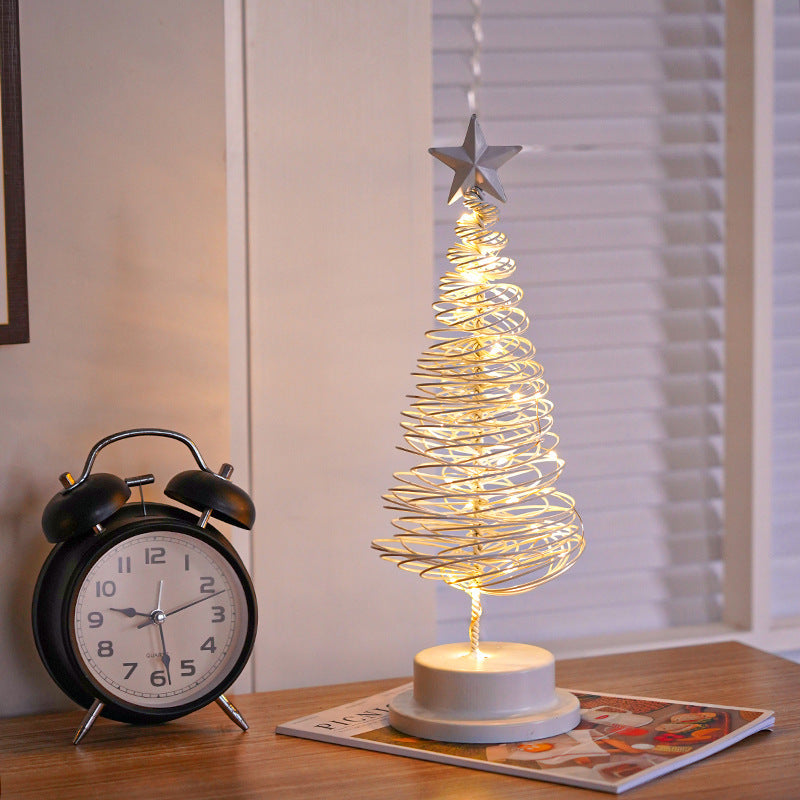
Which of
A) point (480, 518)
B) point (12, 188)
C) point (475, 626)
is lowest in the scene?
point (475, 626)

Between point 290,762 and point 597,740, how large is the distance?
1.01ft

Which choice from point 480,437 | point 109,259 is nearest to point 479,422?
point 480,437

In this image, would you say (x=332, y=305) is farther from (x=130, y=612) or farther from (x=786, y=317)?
(x=786, y=317)

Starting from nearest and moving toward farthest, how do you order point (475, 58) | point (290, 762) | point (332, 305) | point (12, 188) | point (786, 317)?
point (290, 762) < point (12, 188) < point (332, 305) < point (475, 58) < point (786, 317)

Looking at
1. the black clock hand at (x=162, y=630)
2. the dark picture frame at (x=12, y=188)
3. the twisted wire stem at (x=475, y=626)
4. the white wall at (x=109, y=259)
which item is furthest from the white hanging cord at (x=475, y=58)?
the black clock hand at (x=162, y=630)

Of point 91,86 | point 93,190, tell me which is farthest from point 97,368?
point 91,86

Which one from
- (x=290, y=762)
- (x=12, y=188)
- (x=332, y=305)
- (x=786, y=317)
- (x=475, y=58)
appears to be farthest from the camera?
(x=786, y=317)

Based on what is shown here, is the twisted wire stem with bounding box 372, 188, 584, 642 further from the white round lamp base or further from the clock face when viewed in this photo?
the clock face

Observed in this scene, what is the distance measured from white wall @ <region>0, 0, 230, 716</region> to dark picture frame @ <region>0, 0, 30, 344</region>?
16mm

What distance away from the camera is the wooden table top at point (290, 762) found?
0.98 m

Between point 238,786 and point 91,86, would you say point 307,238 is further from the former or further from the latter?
point 238,786

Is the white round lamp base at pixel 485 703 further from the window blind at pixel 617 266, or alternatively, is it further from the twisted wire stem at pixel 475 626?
the window blind at pixel 617 266

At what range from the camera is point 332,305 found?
1.34 meters

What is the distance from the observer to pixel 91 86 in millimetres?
1228
